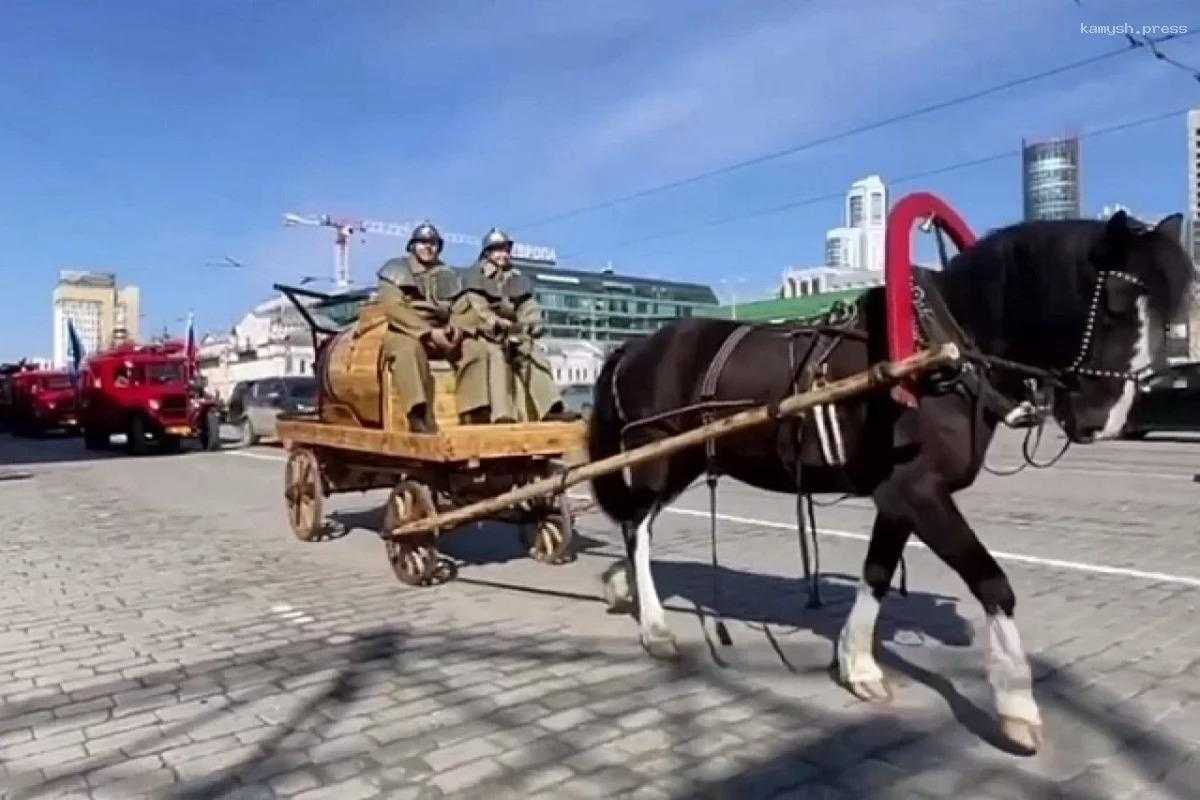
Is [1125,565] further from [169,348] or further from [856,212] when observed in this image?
[856,212]

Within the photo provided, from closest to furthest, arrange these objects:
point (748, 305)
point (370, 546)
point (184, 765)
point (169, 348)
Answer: point (184, 765) → point (370, 546) → point (169, 348) → point (748, 305)

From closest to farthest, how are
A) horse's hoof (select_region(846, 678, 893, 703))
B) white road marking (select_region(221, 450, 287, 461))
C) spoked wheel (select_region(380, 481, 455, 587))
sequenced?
1. horse's hoof (select_region(846, 678, 893, 703))
2. spoked wheel (select_region(380, 481, 455, 587))
3. white road marking (select_region(221, 450, 287, 461))

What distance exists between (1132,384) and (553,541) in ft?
17.5

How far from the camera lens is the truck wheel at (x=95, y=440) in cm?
2648

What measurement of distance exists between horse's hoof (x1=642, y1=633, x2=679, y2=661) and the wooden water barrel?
299 cm

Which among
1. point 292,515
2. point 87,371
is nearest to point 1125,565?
point 292,515

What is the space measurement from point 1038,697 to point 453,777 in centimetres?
275

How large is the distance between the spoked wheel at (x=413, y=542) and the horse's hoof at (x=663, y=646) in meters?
2.43

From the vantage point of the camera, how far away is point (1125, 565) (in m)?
7.69

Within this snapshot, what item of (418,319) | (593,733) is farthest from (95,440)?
(593,733)

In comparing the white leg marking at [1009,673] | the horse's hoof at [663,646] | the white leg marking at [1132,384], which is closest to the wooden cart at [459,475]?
the horse's hoof at [663,646]

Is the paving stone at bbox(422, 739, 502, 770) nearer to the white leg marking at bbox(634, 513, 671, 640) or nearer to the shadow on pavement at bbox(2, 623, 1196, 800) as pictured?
the shadow on pavement at bbox(2, 623, 1196, 800)

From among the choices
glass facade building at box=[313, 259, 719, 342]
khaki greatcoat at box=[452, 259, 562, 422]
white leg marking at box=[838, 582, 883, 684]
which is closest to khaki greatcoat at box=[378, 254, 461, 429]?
khaki greatcoat at box=[452, 259, 562, 422]

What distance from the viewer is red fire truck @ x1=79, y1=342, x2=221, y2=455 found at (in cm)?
2458
